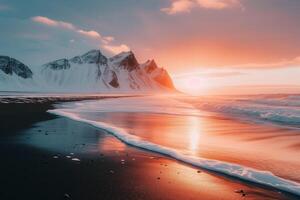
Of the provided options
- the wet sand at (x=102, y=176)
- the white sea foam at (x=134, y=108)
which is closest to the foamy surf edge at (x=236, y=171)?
the wet sand at (x=102, y=176)

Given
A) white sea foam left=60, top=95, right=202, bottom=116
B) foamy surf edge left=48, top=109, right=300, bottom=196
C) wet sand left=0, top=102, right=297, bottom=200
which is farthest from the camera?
white sea foam left=60, top=95, right=202, bottom=116

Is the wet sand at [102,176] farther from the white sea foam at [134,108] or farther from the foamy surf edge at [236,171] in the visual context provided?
the white sea foam at [134,108]

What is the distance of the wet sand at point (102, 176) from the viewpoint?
9109mm

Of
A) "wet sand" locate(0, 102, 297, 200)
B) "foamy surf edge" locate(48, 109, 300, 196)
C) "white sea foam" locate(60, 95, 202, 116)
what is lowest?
"wet sand" locate(0, 102, 297, 200)

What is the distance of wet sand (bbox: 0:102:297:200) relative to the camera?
9.11 m

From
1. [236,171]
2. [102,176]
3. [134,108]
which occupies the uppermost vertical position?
[134,108]

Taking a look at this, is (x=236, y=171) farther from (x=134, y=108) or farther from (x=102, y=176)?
(x=134, y=108)

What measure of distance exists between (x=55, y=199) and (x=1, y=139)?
36.3 ft

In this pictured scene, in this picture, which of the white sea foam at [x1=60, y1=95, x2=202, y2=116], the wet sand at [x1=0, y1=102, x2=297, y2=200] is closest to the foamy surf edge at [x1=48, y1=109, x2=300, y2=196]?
the wet sand at [x1=0, y1=102, x2=297, y2=200]

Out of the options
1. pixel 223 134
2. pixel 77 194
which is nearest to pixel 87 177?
pixel 77 194

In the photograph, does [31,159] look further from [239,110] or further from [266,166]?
[239,110]

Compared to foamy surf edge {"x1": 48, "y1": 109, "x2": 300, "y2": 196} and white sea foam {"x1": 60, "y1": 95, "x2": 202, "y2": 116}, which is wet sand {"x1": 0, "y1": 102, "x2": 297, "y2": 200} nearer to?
foamy surf edge {"x1": 48, "y1": 109, "x2": 300, "y2": 196}

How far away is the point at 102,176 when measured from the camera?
35.8ft

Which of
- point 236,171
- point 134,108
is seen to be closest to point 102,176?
point 236,171
